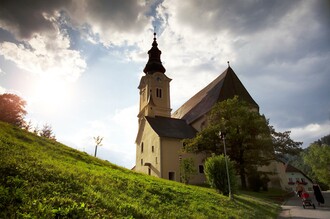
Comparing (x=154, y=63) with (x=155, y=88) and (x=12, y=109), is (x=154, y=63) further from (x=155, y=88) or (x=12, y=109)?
(x=12, y=109)

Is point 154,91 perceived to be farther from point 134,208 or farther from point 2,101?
point 134,208

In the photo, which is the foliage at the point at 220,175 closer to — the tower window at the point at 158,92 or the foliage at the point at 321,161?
the tower window at the point at 158,92

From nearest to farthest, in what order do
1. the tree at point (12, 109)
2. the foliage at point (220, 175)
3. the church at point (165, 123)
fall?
the foliage at point (220, 175) < the church at point (165, 123) < the tree at point (12, 109)

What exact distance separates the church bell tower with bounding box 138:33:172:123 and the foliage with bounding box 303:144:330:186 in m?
35.1

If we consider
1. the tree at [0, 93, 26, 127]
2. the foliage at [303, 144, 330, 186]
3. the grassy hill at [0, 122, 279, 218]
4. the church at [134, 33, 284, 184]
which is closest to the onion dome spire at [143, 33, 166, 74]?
the church at [134, 33, 284, 184]

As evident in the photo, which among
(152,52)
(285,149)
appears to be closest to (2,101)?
(152,52)

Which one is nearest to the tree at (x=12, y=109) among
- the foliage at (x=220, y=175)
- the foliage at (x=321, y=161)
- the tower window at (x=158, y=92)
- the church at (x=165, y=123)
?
the church at (x=165, y=123)

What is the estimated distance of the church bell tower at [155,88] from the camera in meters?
48.3

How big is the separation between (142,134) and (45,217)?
3461 centimetres

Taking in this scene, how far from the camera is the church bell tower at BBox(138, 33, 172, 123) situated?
48312mm

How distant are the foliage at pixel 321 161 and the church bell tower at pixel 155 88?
1380 inches

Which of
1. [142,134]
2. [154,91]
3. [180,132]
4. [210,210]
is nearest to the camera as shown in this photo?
[210,210]

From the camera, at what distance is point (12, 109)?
37.2m

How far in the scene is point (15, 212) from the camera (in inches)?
197
